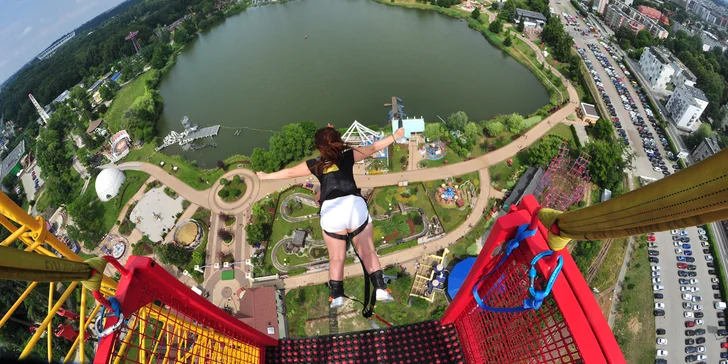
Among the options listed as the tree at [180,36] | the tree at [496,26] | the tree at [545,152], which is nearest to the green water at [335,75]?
the tree at [180,36]

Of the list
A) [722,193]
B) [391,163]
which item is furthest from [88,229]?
[722,193]

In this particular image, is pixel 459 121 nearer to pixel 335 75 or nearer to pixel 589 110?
pixel 589 110

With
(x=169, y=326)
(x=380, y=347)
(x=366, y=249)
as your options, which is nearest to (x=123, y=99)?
(x=169, y=326)

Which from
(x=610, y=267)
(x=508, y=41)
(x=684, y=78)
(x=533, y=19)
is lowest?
(x=610, y=267)

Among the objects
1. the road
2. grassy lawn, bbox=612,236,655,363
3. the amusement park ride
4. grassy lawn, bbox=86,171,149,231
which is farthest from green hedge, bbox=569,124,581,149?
grassy lawn, bbox=86,171,149,231

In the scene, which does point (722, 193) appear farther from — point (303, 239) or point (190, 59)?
point (190, 59)

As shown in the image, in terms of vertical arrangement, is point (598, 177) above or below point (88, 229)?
below

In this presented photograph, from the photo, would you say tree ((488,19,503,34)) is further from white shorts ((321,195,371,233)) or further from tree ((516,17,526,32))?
white shorts ((321,195,371,233))
